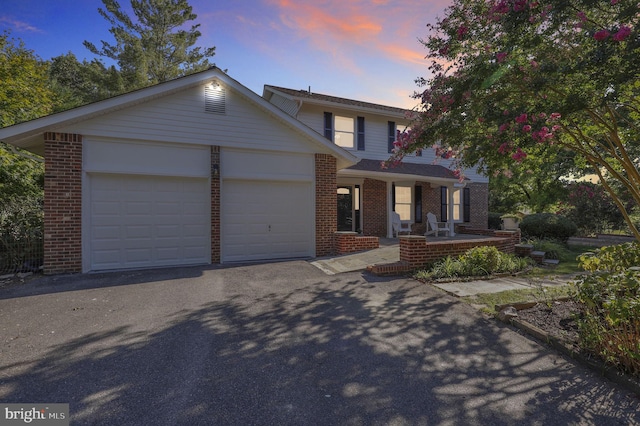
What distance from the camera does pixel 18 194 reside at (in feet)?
35.2

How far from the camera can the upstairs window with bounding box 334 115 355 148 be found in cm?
1372

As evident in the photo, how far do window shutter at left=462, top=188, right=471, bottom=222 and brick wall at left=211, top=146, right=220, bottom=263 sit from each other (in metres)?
13.7

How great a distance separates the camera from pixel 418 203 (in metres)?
15.0

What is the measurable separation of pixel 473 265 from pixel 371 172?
6177mm

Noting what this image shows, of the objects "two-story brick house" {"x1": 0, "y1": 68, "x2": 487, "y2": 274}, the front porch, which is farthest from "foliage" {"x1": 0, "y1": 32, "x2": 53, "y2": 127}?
the front porch

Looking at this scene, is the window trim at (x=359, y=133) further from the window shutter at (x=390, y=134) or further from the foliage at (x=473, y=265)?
the foliage at (x=473, y=265)

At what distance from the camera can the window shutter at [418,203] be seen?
1495cm

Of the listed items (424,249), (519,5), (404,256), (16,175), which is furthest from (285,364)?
(16,175)

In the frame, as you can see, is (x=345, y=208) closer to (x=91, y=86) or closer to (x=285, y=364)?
(x=285, y=364)

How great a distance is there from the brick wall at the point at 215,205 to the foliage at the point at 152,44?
16.6 metres

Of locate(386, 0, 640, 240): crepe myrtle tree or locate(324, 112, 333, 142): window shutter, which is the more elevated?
locate(324, 112, 333, 142): window shutter

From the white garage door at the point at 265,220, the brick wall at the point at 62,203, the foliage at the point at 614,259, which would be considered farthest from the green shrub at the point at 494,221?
the brick wall at the point at 62,203

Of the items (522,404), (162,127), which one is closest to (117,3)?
(162,127)

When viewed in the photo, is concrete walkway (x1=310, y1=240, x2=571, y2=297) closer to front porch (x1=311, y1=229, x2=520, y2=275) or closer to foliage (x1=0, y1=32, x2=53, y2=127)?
front porch (x1=311, y1=229, x2=520, y2=275)
